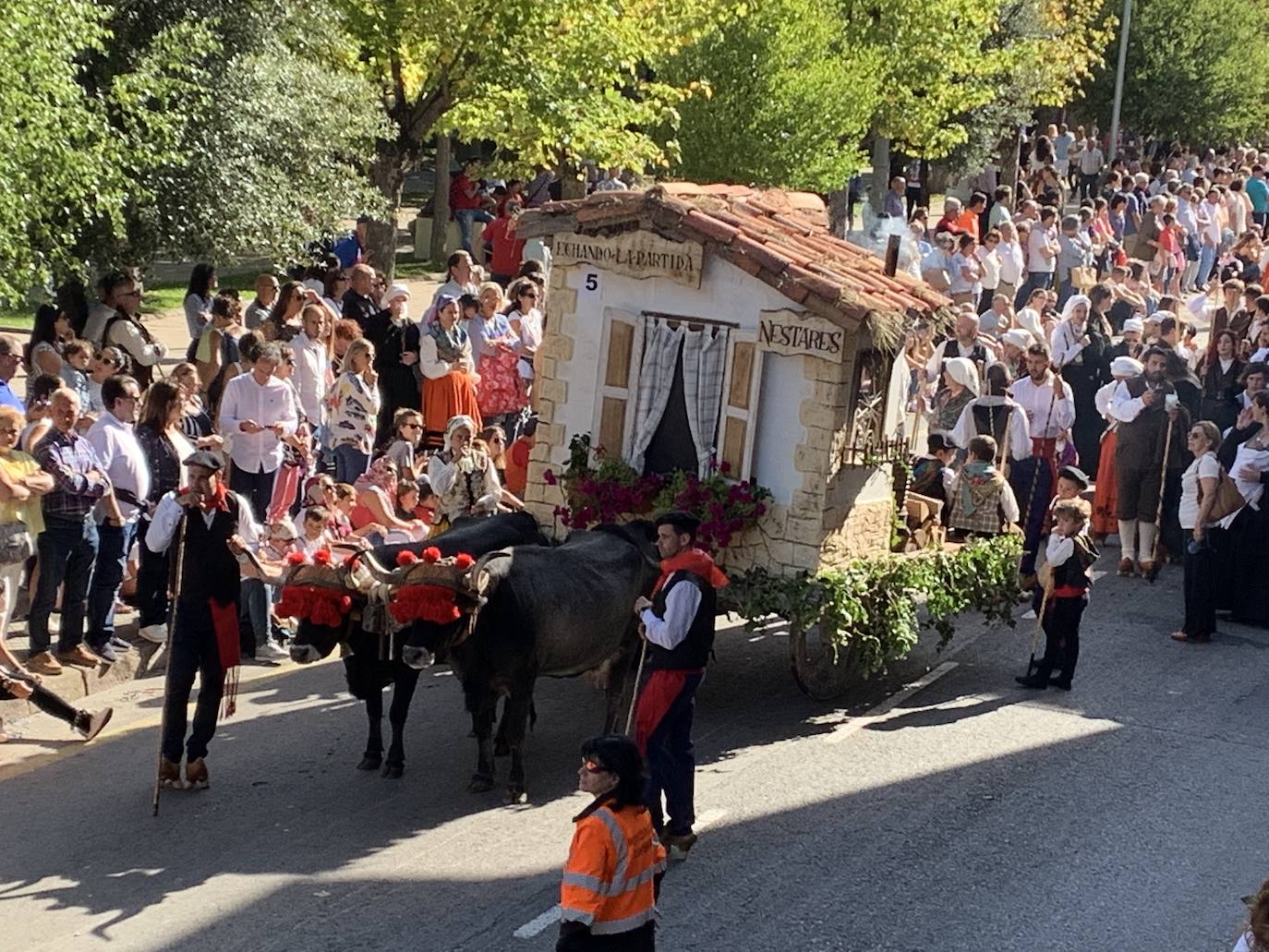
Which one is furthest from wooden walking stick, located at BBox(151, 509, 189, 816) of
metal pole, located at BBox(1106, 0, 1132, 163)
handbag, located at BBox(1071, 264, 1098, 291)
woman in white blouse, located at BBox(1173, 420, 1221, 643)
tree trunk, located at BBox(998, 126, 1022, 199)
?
metal pole, located at BBox(1106, 0, 1132, 163)

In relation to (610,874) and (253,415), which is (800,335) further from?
(610,874)

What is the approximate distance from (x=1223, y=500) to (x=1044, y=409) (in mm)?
1966

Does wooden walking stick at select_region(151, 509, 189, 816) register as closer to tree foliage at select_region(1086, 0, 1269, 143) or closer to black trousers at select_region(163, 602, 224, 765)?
black trousers at select_region(163, 602, 224, 765)

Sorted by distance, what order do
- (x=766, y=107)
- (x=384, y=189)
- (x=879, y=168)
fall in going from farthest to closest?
(x=879, y=168) < (x=766, y=107) < (x=384, y=189)

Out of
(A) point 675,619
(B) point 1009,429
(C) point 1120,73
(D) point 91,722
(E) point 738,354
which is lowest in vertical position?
(D) point 91,722

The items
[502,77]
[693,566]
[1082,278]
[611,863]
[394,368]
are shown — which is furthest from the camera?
[1082,278]

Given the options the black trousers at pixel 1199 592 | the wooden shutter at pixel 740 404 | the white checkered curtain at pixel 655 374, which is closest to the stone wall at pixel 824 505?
the wooden shutter at pixel 740 404

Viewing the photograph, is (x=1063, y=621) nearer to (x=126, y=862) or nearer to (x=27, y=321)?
(x=126, y=862)

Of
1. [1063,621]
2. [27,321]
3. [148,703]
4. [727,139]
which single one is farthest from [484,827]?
[727,139]

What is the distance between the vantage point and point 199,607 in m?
10.9

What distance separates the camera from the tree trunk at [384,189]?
23859 millimetres

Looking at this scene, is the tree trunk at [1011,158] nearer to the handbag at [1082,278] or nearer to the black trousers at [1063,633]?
the handbag at [1082,278]

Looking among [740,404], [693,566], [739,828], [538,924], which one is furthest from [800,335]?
[538,924]

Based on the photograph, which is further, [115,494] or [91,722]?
[115,494]
